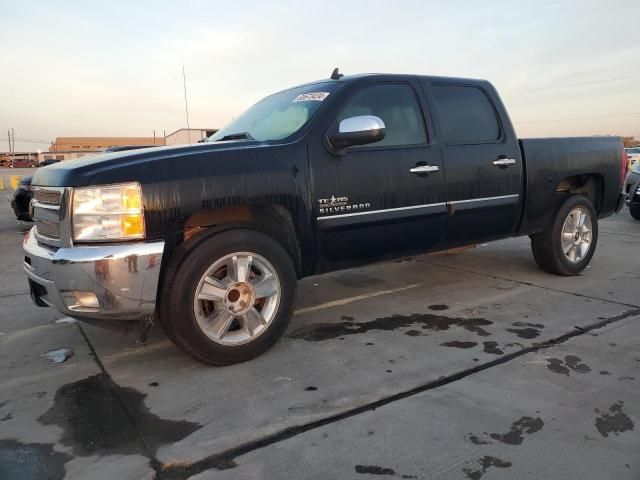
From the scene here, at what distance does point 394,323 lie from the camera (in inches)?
159

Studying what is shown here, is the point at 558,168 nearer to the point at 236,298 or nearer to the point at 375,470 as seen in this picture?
the point at 236,298

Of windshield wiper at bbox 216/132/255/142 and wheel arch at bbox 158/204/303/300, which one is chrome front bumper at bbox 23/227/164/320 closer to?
wheel arch at bbox 158/204/303/300

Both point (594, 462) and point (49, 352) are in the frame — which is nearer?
point (594, 462)

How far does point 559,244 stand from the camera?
17.1 ft

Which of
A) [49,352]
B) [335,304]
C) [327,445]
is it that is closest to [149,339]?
[49,352]

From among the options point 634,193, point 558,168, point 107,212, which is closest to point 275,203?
point 107,212

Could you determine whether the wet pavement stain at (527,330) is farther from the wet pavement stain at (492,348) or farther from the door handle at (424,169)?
the door handle at (424,169)

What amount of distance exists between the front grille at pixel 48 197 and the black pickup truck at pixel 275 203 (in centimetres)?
1

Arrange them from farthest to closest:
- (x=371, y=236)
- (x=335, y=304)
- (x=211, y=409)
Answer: (x=335, y=304) → (x=371, y=236) → (x=211, y=409)

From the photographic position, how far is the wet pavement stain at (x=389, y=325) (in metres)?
3.82

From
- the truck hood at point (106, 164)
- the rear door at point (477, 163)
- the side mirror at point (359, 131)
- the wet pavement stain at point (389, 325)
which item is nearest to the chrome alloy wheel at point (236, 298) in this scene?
the wet pavement stain at point (389, 325)

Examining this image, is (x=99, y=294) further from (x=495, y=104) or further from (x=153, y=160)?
(x=495, y=104)

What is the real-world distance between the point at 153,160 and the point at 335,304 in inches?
86.1

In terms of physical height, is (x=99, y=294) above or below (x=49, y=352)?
above
